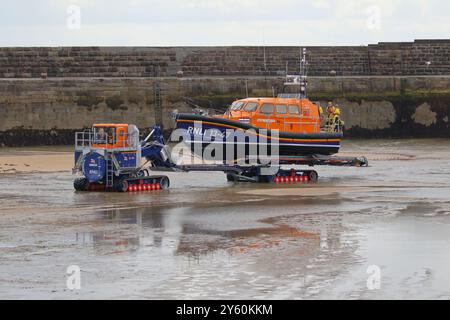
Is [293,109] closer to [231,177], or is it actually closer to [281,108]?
[281,108]

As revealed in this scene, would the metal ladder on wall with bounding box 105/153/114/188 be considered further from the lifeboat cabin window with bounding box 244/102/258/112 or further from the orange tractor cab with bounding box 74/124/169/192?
the lifeboat cabin window with bounding box 244/102/258/112

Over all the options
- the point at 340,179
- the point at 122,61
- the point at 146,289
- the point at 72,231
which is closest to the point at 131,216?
the point at 72,231

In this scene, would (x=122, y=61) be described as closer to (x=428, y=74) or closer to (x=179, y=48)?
(x=179, y=48)

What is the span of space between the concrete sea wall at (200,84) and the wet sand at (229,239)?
1025 centimetres

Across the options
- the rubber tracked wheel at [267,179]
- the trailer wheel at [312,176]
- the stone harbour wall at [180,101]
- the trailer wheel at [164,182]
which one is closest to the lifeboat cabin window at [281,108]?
the trailer wheel at [312,176]

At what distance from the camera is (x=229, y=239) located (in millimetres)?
13039

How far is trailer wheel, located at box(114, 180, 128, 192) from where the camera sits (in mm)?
17688

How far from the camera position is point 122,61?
3319cm

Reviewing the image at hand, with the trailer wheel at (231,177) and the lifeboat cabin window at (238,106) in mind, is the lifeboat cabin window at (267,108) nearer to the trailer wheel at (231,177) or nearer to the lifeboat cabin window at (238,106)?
the lifeboat cabin window at (238,106)

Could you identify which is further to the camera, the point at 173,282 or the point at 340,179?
the point at 340,179

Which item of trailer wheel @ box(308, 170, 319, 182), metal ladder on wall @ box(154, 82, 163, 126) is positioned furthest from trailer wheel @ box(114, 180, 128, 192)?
metal ladder on wall @ box(154, 82, 163, 126)

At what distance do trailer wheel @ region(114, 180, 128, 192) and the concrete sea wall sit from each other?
41.3 ft
